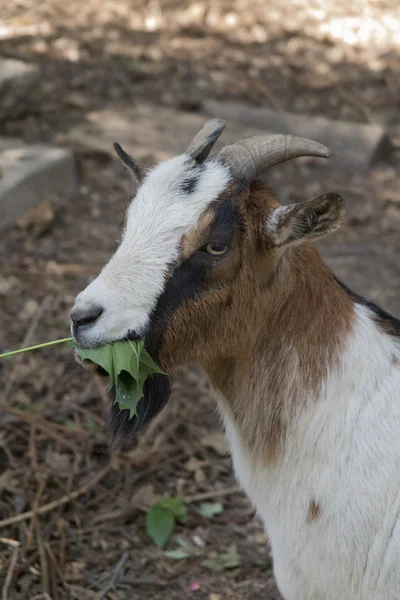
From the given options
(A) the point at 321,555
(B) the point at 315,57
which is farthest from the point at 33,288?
(B) the point at 315,57

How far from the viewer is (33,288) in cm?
691

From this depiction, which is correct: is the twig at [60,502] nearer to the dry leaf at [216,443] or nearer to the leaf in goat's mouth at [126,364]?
the dry leaf at [216,443]

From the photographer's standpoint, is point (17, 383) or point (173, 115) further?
point (173, 115)

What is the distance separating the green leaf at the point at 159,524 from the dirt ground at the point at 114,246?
0.23ft

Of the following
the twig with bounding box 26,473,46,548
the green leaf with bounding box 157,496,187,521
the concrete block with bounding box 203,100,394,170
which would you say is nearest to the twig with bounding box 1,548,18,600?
the twig with bounding box 26,473,46,548

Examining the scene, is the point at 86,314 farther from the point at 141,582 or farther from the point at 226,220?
the point at 141,582

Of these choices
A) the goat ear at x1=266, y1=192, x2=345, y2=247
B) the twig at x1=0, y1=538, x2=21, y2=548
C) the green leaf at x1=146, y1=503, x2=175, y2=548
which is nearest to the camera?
the goat ear at x1=266, y1=192, x2=345, y2=247

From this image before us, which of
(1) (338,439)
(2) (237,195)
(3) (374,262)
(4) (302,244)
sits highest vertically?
(2) (237,195)

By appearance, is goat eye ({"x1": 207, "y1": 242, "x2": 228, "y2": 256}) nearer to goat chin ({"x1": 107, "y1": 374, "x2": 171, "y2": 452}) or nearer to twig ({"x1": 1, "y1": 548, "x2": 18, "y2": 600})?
goat chin ({"x1": 107, "y1": 374, "x2": 171, "y2": 452})

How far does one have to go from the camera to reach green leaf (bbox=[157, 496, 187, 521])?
Answer: 16.6ft

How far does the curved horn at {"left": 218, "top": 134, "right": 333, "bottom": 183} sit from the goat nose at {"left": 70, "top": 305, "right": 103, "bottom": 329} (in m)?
0.86

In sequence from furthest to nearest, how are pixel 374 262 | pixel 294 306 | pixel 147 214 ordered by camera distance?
pixel 374 262 < pixel 294 306 < pixel 147 214

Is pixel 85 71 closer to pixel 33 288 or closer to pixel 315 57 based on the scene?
pixel 315 57

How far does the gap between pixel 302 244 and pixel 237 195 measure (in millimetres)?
382
